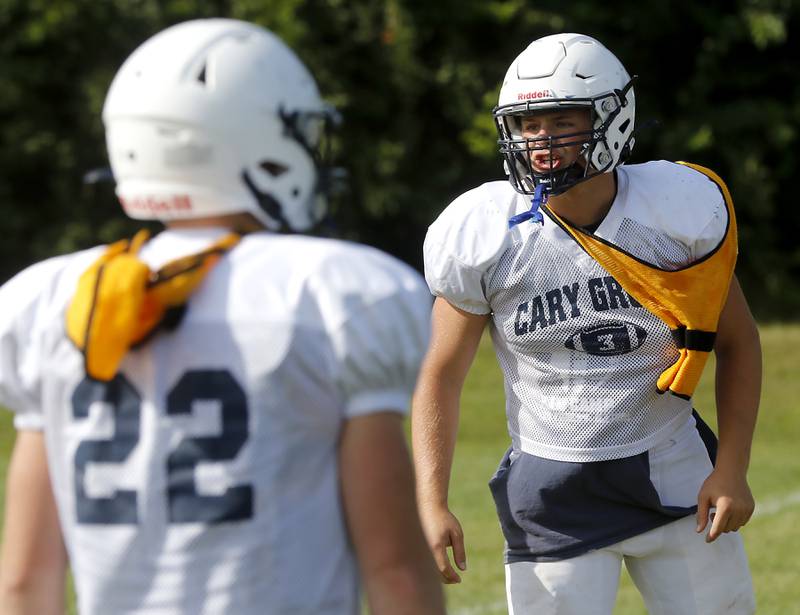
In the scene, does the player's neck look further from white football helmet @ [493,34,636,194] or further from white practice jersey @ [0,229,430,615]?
white practice jersey @ [0,229,430,615]

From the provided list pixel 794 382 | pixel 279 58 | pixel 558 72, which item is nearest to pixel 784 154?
pixel 794 382

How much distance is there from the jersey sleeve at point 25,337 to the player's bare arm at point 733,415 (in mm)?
1663

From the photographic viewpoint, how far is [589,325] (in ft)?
11.0

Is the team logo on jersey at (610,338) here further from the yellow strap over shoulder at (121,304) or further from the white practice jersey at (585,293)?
the yellow strap over shoulder at (121,304)

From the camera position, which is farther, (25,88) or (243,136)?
(25,88)

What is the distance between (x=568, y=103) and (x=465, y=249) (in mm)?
391

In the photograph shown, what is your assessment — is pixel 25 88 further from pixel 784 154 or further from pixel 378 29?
pixel 784 154

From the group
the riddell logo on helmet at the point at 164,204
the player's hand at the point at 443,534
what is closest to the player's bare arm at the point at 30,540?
the riddell logo on helmet at the point at 164,204

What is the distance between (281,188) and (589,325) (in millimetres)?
1443

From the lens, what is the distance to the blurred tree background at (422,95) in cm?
1639

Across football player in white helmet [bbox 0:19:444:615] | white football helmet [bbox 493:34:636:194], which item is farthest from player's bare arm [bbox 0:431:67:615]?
white football helmet [bbox 493:34:636:194]

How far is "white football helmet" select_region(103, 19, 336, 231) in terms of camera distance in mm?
1988

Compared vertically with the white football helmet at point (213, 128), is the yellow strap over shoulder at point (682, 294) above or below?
below

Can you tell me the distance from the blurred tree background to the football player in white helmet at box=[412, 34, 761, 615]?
12.6m
